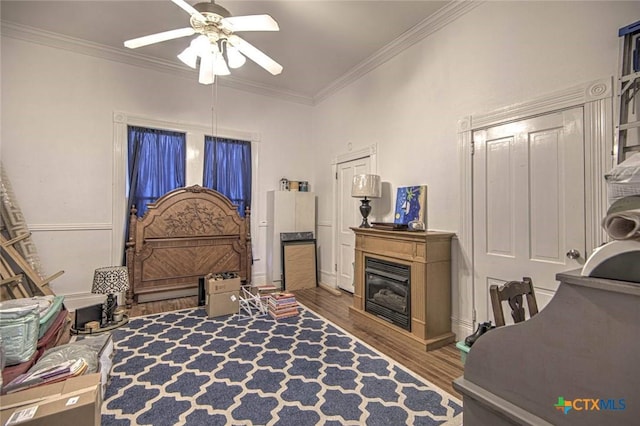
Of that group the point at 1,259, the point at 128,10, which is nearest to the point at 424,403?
the point at 1,259

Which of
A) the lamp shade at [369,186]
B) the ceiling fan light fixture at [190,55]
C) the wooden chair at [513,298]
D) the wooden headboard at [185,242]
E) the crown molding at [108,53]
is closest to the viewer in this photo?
the wooden chair at [513,298]

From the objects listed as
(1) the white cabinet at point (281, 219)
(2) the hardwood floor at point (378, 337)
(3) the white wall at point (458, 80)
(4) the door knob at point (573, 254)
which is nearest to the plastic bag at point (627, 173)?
(4) the door knob at point (573, 254)

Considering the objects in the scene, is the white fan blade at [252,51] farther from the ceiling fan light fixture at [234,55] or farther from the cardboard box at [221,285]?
the cardboard box at [221,285]

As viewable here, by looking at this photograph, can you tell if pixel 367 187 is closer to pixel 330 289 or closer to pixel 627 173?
pixel 330 289

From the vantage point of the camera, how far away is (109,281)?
3064 mm

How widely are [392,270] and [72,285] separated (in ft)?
13.1

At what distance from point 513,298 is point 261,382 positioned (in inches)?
70.6

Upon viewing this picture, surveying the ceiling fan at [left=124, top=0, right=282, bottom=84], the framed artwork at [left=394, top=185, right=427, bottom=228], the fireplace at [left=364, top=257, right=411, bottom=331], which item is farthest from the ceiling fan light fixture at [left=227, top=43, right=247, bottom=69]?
the fireplace at [left=364, top=257, right=411, bottom=331]

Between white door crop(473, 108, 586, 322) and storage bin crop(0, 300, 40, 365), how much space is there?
342 centimetres

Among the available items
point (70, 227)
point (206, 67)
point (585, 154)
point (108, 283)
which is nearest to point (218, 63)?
point (206, 67)

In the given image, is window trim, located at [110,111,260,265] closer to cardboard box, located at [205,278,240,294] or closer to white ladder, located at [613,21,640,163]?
cardboard box, located at [205,278,240,294]

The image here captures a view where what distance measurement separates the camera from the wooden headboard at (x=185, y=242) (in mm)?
3947

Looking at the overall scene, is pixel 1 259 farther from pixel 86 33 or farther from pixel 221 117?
pixel 221 117

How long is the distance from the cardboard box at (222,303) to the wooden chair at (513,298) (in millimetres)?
3026
